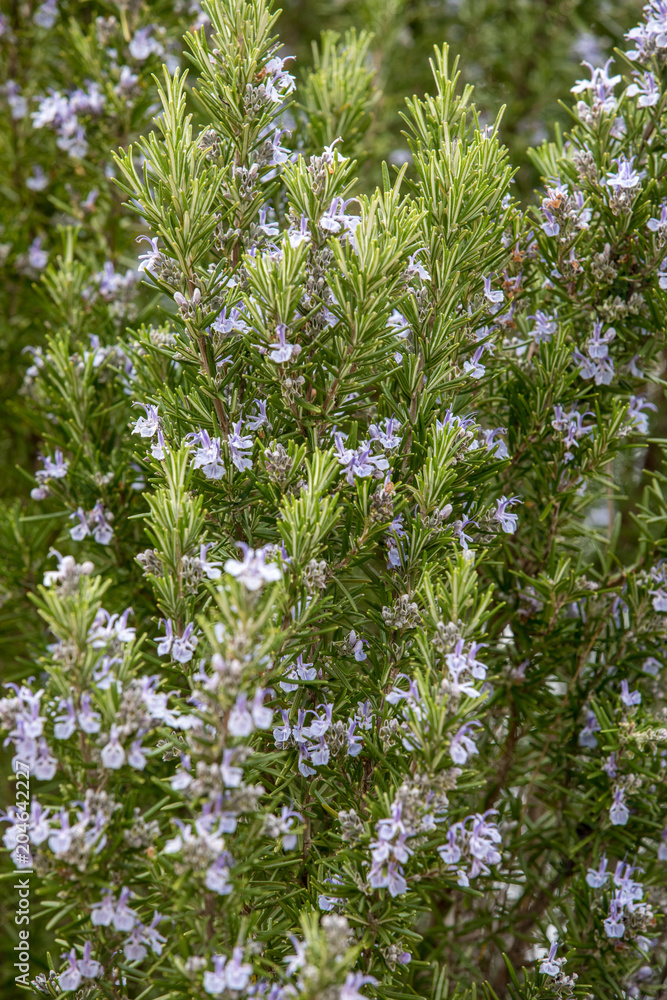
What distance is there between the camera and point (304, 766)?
1.60m

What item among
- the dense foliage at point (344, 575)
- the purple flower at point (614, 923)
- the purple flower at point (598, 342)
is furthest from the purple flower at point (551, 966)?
the purple flower at point (598, 342)

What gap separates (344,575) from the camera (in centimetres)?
169

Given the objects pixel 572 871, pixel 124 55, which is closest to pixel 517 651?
pixel 572 871

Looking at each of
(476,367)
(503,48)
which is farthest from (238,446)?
(503,48)

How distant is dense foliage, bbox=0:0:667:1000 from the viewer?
1.31 metres

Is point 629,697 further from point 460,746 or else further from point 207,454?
point 207,454

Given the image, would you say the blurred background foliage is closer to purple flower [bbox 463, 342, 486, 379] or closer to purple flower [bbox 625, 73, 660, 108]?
purple flower [bbox 625, 73, 660, 108]

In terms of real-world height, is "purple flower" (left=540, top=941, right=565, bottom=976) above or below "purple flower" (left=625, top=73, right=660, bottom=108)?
below

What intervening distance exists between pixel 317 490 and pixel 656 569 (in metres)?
1.04

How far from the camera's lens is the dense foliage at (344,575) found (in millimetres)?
1314

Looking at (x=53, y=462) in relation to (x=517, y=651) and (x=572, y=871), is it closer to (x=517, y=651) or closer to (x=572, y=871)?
(x=517, y=651)

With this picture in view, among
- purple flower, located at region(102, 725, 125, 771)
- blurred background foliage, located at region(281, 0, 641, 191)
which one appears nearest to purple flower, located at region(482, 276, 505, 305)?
purple flower, located at region(102, 725, 125, 771)

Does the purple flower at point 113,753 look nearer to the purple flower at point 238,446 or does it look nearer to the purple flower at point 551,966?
the purple flower at point 238,446

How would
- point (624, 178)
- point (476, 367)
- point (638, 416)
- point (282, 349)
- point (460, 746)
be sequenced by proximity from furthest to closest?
point (638, 416), point (624, 178), point (476, 367), point (282, 349), point (460, 746)
